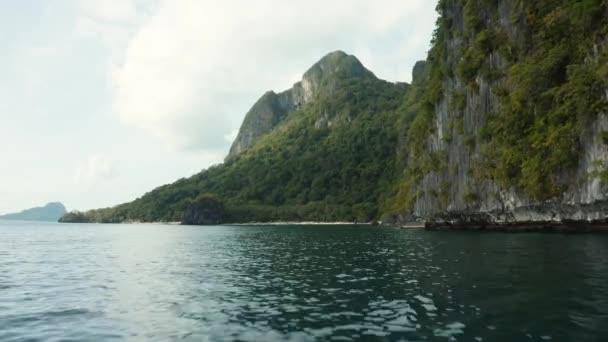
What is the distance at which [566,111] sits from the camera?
171 feet

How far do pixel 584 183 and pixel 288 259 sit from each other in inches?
1467

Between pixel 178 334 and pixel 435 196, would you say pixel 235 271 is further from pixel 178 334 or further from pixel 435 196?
pixel 435 196

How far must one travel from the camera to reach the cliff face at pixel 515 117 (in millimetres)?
49931

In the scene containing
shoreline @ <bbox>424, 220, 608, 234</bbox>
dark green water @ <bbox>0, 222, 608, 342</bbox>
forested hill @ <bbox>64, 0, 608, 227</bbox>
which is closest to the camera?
dark green water @ <bbox>0, 222, 608, 342</bbox>

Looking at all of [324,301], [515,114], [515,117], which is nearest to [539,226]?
[515,117]

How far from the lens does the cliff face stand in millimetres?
49931

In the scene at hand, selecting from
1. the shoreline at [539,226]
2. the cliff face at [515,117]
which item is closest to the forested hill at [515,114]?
the cliff face at [515,117]

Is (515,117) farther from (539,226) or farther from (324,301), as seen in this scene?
(324,301)

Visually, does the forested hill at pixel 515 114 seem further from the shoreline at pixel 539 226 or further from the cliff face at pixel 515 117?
the shoreline at pixel 539 226

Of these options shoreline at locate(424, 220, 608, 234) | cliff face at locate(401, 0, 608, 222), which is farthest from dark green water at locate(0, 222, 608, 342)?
shoreline at locate(424, 220, 608, 234)

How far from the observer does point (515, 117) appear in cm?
6216

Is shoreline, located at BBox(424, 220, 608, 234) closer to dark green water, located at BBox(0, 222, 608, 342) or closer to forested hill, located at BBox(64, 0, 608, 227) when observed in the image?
forested hill, located at BBox(64, 0, 608, 227)

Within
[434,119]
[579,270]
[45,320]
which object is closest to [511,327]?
[579,270]

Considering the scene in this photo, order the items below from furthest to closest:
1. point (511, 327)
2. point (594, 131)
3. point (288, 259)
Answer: point (594, 131)
point (288, 259)
point (511, 327)
